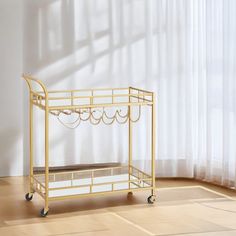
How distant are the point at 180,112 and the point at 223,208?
1.08 m

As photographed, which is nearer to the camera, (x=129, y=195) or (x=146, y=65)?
(x=129, y=195)

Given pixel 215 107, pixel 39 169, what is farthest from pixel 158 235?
pixel 39 169

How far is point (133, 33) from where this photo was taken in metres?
5.44

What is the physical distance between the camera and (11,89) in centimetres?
537

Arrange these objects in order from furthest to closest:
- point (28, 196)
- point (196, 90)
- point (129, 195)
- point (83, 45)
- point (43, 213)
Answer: point (83, 45) → point (196, 90) → point (129, 195) → point (28, 196) → point (43, 213)

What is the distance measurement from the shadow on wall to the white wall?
0.11 m

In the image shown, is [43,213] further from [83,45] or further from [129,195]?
[83,45]

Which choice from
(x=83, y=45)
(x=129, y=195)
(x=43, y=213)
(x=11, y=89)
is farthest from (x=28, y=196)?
(x=83, y=45)

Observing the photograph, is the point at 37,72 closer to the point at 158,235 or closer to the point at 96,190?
the point at 96,190

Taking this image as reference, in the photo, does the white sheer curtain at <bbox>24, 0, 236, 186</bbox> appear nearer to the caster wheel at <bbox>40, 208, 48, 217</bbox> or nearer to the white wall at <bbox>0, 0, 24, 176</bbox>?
the white wall at <bbox>0, 0, 24, 176</bbox>

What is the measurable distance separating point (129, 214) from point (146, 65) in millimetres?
1466

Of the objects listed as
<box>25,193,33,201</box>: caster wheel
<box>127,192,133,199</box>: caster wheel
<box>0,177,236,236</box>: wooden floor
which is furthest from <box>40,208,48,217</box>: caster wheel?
<box>127,192,133,199</box>: caster wheel

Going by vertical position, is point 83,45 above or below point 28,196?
above

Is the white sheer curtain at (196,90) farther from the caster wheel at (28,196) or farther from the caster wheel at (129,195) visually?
the caster wheel at (28,196)
